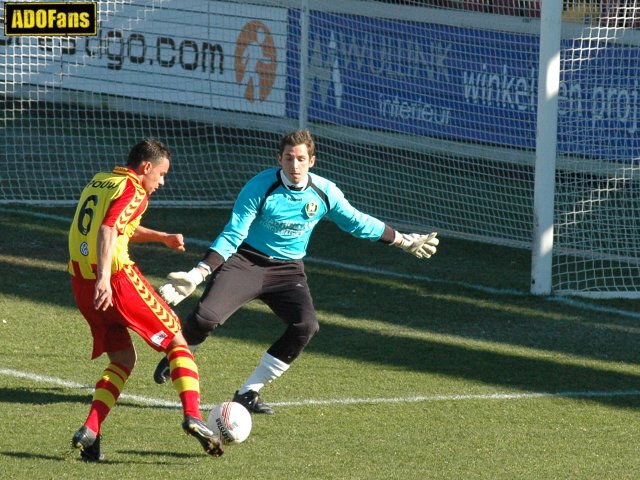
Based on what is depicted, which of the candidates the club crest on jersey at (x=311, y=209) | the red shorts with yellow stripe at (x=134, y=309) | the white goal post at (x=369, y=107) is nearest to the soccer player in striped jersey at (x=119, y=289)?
the red shorts with yellow stripe at (x=134, y=309)

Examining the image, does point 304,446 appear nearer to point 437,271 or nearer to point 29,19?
point 437,271

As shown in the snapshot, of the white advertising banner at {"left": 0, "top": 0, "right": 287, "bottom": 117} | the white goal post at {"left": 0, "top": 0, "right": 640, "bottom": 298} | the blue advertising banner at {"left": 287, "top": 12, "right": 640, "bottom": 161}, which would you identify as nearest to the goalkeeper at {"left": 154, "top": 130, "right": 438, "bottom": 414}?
the white goal post at {"left": 0, "top": 0, "right": 640, "bottom": 298}

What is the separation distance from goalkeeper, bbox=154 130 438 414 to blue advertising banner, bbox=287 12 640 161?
698cm

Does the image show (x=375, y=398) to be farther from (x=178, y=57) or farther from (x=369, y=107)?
(x=178, y=57)

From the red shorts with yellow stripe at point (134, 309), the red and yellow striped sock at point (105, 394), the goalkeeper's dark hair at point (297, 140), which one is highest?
the goalkeeper's dark hair at point (297, 140)

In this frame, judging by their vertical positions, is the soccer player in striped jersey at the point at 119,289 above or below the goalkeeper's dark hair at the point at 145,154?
below

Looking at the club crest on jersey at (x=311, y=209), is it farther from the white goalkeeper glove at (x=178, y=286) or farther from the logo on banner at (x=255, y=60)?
the logo on banner at (x=255, y=60)

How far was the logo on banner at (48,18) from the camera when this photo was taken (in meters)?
14.6

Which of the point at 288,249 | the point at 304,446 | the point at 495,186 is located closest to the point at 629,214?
the point at 495,186

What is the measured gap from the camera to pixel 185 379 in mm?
6184

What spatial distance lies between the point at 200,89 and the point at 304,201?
930 cm

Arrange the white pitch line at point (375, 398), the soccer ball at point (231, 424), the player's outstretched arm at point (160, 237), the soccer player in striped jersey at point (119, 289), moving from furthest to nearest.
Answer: the white pitch line at point (375, 398)
the player's outstretched arm at point (160, 237)
the soccer ball at point (231, 424)
the soccer player in striped jersey at point (119, 289)

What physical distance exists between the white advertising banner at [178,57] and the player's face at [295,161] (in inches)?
333

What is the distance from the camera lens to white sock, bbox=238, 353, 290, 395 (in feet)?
23.7
